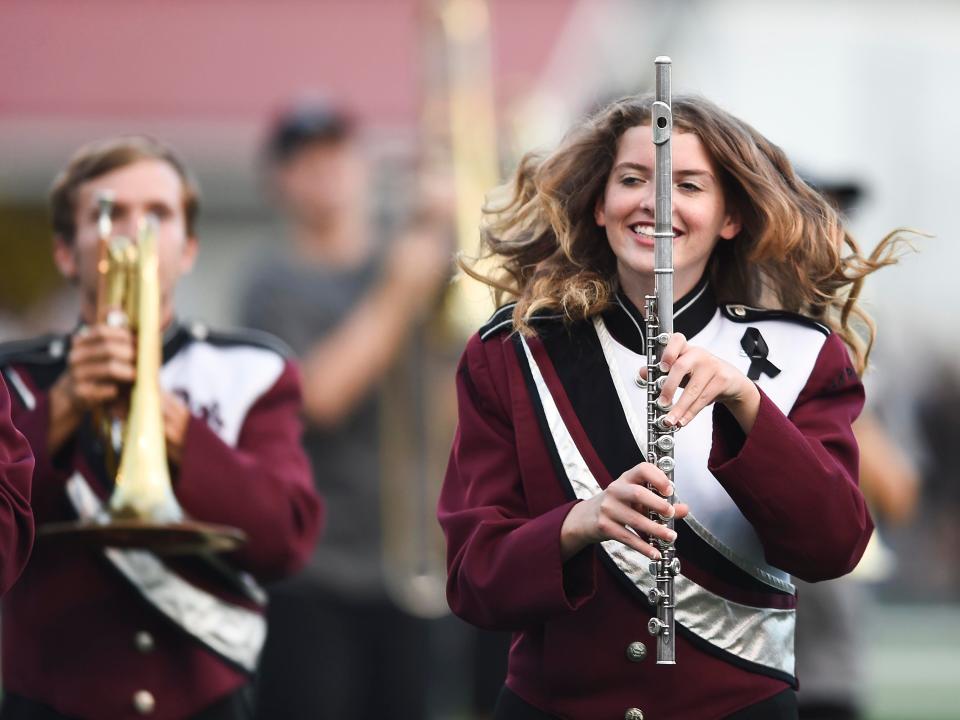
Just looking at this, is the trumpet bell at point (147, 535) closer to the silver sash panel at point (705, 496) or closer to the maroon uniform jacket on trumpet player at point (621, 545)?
the maroon uniform jacket on trumpet player at point (621, 545)

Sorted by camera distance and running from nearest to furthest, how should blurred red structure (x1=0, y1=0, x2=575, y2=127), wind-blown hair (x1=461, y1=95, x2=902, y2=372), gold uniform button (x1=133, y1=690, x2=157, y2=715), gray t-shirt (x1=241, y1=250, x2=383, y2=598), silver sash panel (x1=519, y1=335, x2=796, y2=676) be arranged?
silver sash panel (x1=519, y1=335, x2=796, y2=676) → wind-blown hair (x1=461, y1=95, x2=902, y2=372) → gold uniform button (x1=133, y1=690, x2=157, y2=715) → gray t-shirt (x1=241, y1=250, x2=383, y2=598) → blurred red structure (x1=0, y1=0, x2=575, y2=127)

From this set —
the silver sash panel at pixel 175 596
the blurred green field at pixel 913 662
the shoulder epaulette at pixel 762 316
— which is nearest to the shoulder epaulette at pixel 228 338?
the silver sash panel at pixel 175 596

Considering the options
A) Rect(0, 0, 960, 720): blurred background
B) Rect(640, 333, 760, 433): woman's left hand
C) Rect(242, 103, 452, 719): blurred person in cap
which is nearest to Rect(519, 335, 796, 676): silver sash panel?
Rect(640, 333, 760, 433): woman's left hand

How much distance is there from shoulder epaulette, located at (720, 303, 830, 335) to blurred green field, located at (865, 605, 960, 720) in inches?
211

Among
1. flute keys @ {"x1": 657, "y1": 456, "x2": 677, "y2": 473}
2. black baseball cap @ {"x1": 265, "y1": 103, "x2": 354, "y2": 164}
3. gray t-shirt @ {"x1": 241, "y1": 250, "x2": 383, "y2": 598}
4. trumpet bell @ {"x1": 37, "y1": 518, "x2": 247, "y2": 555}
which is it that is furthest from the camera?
black baseball cap @ {"x1": 265, "y1": 103, "x2": 354, "y2": 164}

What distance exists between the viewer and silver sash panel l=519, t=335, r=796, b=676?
3.21 metres

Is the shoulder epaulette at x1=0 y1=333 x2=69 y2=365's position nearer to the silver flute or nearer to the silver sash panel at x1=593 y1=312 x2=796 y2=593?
the silver sash panel at x1=593 y1=312 x2=796 y2=593

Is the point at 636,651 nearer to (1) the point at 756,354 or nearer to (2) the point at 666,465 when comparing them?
(2) the point at 666,465

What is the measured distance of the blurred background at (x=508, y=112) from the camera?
315 inches

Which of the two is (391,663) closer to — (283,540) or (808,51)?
(283,540)

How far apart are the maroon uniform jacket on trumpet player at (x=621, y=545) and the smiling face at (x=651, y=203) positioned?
0.39 ft

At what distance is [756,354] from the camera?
3326 mm

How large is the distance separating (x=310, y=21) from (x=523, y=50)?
221 centimetres

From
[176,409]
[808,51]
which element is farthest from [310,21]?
[176,409]
